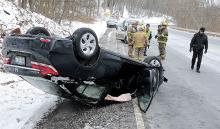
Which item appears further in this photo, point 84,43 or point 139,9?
point 139,9

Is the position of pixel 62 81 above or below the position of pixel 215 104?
above

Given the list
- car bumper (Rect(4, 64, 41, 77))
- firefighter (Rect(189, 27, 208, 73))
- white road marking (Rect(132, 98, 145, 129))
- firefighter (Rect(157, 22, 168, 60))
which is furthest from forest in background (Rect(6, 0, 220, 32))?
car bumper (Rect(4, 64, 41, 77))

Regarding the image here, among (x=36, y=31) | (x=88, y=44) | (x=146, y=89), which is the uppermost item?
(x=36, y=31)

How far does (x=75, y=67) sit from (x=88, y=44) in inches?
18.2

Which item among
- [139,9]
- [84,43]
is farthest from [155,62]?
[139,9]

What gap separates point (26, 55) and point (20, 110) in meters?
1.80

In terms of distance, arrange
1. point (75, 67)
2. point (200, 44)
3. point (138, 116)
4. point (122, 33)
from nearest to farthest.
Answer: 1. point (75, 67)
2. point (138, 116)
3. point (200, 44)
4. point (122, 33)

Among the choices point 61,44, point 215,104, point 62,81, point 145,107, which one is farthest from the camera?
point 215,104

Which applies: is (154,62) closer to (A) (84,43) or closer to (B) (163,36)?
(A) (84,43)

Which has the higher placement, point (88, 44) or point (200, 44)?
point (88, 44)

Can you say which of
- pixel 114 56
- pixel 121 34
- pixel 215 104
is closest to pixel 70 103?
pixel 114 56

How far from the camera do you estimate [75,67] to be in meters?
7.39

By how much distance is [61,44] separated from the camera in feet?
23.3

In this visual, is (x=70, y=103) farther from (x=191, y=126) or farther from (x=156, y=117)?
(x=191, y=126)
